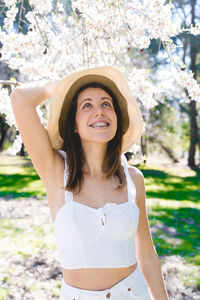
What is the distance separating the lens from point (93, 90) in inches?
76.1

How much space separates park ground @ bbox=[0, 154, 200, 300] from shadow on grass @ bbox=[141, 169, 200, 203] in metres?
0.03

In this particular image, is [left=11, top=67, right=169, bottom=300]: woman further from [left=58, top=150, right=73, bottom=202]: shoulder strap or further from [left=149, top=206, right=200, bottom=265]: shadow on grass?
[left=149, top=206, right=200, bottom=265]: shadow on grass

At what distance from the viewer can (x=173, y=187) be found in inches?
474

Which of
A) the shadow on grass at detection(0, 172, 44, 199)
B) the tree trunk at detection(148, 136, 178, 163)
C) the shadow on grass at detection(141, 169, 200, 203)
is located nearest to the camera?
the shadow on grass at detection(0, 172, 44, 199)

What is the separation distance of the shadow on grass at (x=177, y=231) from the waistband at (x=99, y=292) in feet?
12.0

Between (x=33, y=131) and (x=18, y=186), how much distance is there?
32.8 ft

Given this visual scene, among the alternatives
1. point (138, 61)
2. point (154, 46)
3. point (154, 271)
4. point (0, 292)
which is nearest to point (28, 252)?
point (0, 292)

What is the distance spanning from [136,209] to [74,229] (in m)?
0.38

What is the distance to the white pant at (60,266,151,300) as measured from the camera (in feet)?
5.14

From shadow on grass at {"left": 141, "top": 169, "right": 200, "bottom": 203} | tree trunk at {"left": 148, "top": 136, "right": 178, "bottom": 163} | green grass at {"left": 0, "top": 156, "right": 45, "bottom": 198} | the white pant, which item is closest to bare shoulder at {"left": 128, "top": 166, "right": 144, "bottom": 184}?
the white pant

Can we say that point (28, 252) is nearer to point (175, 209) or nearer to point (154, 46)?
point (175, 209)

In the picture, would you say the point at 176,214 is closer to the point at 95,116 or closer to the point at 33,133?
the point at 95,116

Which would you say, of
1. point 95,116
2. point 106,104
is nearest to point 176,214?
point 106,104

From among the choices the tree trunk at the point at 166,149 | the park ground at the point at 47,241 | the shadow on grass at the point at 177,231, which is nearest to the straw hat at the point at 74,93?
the park ground at the point at 47,241
